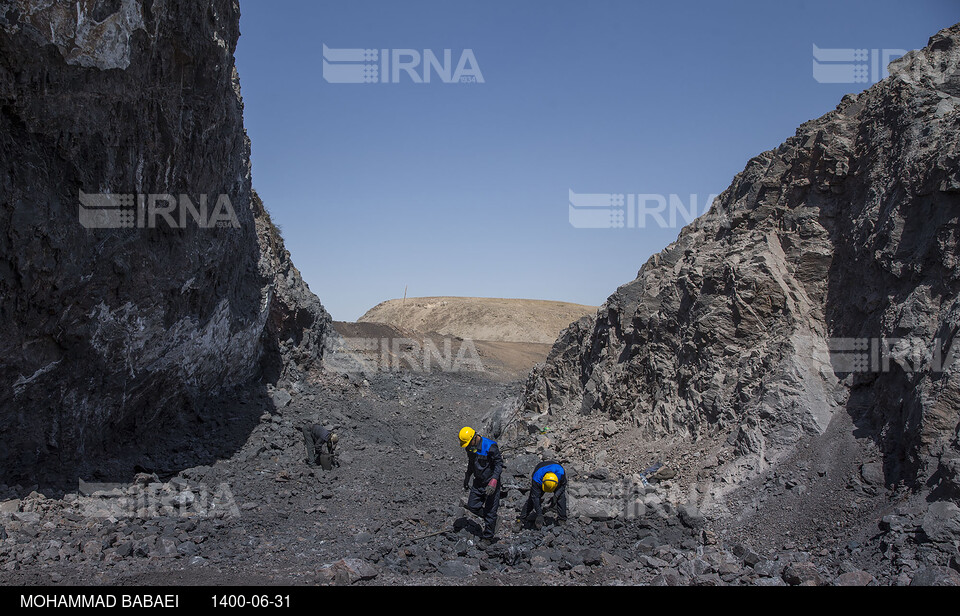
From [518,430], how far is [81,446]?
26.6ft

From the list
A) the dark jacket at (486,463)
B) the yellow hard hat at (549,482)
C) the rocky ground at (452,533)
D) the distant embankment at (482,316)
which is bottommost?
the rocky ground at (452,533)

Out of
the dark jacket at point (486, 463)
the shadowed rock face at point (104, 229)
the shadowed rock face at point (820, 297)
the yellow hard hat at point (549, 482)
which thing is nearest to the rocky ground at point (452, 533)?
the yellow hard hat at point (549, 482)

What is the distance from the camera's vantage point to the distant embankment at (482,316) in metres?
53.1

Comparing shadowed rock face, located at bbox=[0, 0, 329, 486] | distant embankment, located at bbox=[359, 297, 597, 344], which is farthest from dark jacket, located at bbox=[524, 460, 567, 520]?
distant embankment, located at bbox=[359, 297, 597, 344]

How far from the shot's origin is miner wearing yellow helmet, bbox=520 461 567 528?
7.90 m

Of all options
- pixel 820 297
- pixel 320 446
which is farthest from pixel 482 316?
pixel 820 297

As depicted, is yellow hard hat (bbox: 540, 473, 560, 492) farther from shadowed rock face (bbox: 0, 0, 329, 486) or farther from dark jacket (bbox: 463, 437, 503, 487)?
shadowed rock face (bbox: 0, 0, 329, 486)

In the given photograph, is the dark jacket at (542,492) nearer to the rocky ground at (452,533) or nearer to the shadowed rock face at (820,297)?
the rocky ground at (452,533)

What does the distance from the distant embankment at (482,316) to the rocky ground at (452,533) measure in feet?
129

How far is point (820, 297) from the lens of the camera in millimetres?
9602

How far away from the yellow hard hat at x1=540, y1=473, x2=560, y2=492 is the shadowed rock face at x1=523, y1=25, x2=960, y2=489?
2646mm

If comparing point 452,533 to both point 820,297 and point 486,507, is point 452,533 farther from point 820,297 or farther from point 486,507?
point 820,297

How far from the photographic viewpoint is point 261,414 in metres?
14.1

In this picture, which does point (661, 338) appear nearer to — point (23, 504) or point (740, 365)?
point (740, 365)
